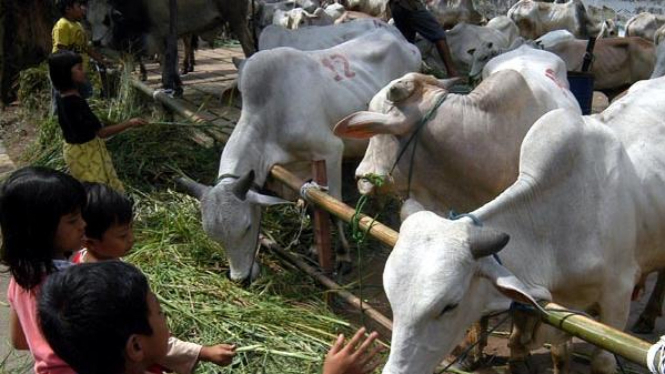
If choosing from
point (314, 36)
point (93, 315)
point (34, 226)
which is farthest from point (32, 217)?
point (314, 36)

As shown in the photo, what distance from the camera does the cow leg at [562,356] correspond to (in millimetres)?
3566

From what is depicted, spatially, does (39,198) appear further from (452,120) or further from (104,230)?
(452,120)

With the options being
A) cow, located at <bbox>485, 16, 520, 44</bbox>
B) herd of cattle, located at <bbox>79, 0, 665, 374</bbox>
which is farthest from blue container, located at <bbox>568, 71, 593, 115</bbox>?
cow, located at <bbox>485, 16, 520, 44</bbox>

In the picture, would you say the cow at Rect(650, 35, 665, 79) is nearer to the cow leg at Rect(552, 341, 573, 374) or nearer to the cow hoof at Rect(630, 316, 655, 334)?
the cow hoof at Rect(630, 316, 655, 334)

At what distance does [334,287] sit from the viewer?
14.0ft

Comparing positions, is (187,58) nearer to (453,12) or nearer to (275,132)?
(453,12)

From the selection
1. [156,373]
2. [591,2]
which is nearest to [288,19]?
[591,2]

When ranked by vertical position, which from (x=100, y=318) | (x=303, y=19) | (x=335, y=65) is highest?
(x=100, y=318)

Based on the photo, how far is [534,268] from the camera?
10.3ft

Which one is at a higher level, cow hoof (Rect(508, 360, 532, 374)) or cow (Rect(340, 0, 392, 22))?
cow hoof (Rect(508, 360, 532, 374))

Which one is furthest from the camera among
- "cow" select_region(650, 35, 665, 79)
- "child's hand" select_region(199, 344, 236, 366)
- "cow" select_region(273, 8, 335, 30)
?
"cow" select_region(273, 8, 335, 30)

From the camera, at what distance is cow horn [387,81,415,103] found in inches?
167

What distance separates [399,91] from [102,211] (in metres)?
2.02

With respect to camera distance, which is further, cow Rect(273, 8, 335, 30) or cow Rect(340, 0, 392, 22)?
cow Rect(340, 0, 392, 22)
